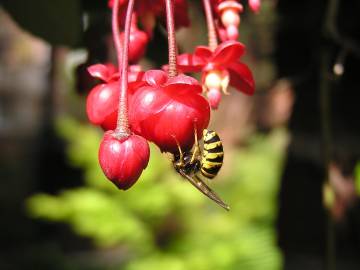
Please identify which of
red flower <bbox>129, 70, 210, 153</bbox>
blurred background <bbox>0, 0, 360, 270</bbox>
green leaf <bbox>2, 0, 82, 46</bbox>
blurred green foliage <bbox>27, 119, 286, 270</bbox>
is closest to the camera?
red flower <bbox>129, 70, 210, 153</bbox>

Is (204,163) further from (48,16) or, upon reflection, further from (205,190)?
(48,16)

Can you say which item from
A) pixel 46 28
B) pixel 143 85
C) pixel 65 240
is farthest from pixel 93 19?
pixel 65 240

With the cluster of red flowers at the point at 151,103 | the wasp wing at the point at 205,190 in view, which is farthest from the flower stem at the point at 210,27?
the wasp wing at the point at 205,190

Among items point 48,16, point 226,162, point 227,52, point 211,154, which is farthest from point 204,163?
point 226,162

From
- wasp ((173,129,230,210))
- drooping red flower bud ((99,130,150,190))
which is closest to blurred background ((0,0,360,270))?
wasp ((173,129,230,210))

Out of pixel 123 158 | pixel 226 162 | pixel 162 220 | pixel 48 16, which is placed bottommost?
pixel 123 158

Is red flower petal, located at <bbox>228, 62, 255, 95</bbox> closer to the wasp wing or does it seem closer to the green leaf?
the wasp wing
